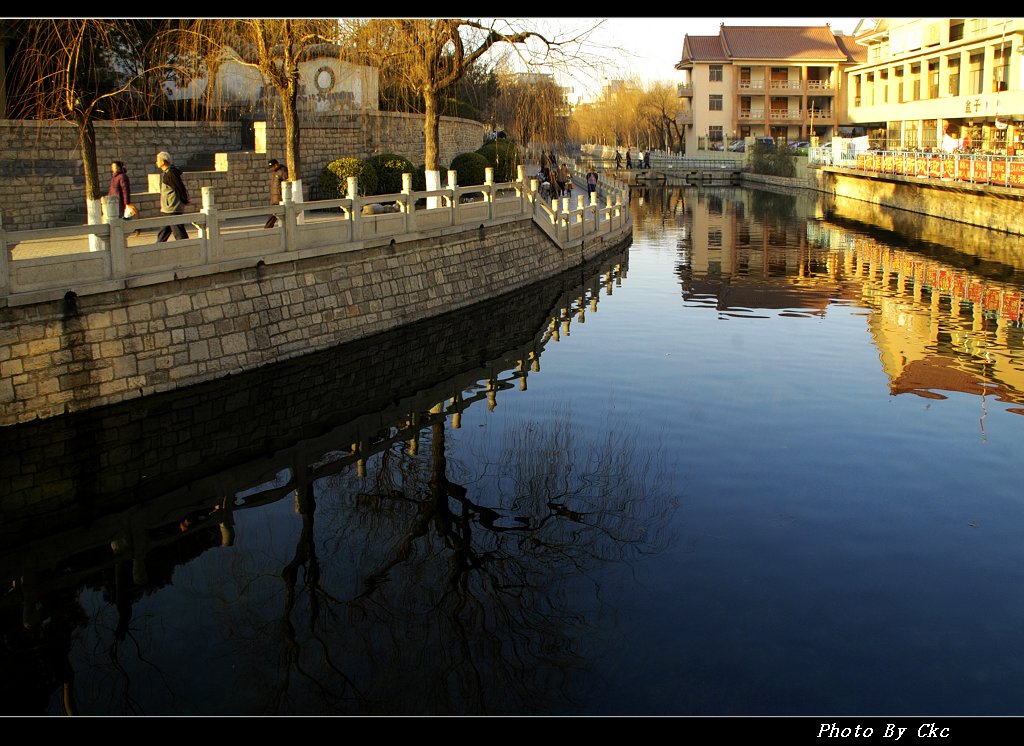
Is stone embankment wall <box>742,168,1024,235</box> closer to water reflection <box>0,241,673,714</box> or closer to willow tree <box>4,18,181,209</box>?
water reflection <box>0,241,673,714</box>

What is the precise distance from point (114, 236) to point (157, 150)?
11.6m

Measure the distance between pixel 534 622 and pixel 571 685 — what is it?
2.82 feet

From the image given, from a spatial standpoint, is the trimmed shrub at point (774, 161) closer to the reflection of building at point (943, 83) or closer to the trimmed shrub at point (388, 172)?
the reflection of building at point (943, 83)

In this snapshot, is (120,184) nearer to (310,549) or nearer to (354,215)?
(354,215)

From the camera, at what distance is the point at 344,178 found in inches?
972

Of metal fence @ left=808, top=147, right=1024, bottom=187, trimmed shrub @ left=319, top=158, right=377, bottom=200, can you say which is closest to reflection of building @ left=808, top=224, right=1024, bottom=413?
metal fence @ left=808, top=147, right=1024, bottom=187

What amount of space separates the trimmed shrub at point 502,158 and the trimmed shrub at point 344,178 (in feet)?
27.5

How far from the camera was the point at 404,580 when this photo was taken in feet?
26.6

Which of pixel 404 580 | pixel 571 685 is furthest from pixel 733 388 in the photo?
pixel 571 685

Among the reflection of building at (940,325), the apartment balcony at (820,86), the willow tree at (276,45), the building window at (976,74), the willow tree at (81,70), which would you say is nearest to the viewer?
the reflection of building at (940,325)

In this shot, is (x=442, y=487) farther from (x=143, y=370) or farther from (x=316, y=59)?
(x=316, y=59)

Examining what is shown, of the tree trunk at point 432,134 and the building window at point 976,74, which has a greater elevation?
the building window at point 976,74

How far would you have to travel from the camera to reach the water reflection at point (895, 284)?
1481 centimetres

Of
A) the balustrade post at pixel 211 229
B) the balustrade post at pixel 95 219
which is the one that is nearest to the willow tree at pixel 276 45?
the balustrade post at pixel 211 229
